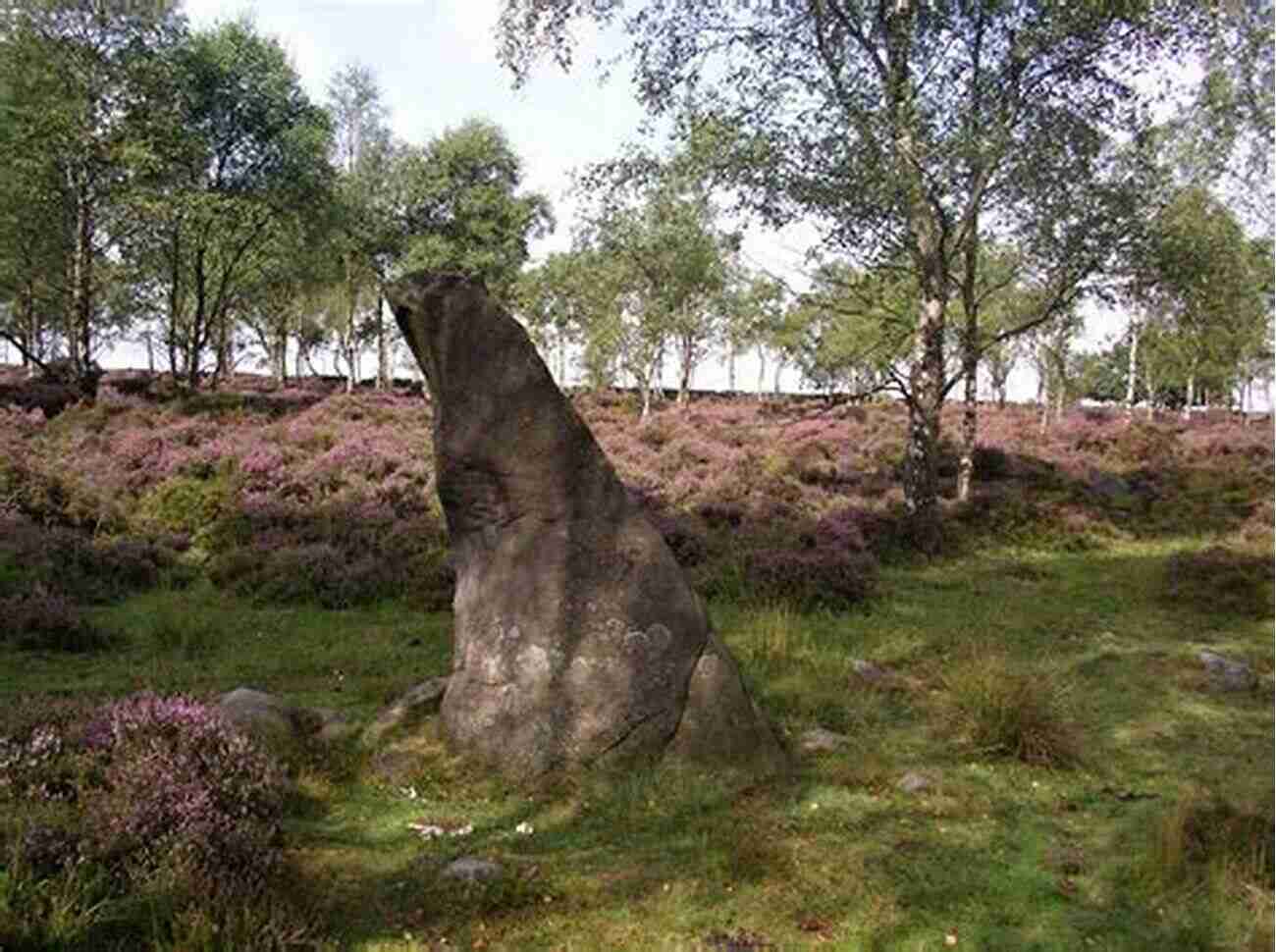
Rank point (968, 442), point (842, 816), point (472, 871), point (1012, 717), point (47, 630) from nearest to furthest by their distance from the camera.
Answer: point (472, 871) → point (842, 816) → point (1012, 717) → point (47, 630) → point (968, 442)

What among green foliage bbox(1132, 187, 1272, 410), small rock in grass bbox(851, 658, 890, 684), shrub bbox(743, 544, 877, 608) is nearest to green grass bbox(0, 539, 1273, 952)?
small rock in grass bbox(851, 658, 890, 684)

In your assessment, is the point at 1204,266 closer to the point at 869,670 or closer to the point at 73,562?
the point at 869,670

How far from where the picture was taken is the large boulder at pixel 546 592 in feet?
22.9

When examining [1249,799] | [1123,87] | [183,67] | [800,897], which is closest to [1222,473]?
[1123,87]

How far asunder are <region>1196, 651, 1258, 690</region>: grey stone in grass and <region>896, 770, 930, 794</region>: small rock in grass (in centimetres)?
469

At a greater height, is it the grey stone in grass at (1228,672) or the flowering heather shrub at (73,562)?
the flowering heather shrub at (73,562)

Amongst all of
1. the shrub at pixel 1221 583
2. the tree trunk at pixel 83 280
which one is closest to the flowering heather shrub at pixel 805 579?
the shrub at pixel 1221 583

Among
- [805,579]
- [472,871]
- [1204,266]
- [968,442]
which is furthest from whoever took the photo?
[968,442]

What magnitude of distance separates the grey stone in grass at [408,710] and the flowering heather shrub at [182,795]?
3.57ft

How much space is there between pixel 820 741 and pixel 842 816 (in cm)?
132

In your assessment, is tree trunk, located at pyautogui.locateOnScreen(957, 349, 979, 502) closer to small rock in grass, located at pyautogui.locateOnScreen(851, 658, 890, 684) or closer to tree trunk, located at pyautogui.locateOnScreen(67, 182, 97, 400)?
small rock in grass, located at pyautogui.locateOnScreen(851, 658, 890, 684)

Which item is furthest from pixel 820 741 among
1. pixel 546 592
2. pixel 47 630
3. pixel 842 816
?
pixel 47 630

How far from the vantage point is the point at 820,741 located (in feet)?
25.5

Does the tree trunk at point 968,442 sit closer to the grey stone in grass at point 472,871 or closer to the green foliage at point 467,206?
the grey stone in grass at point 472,871
